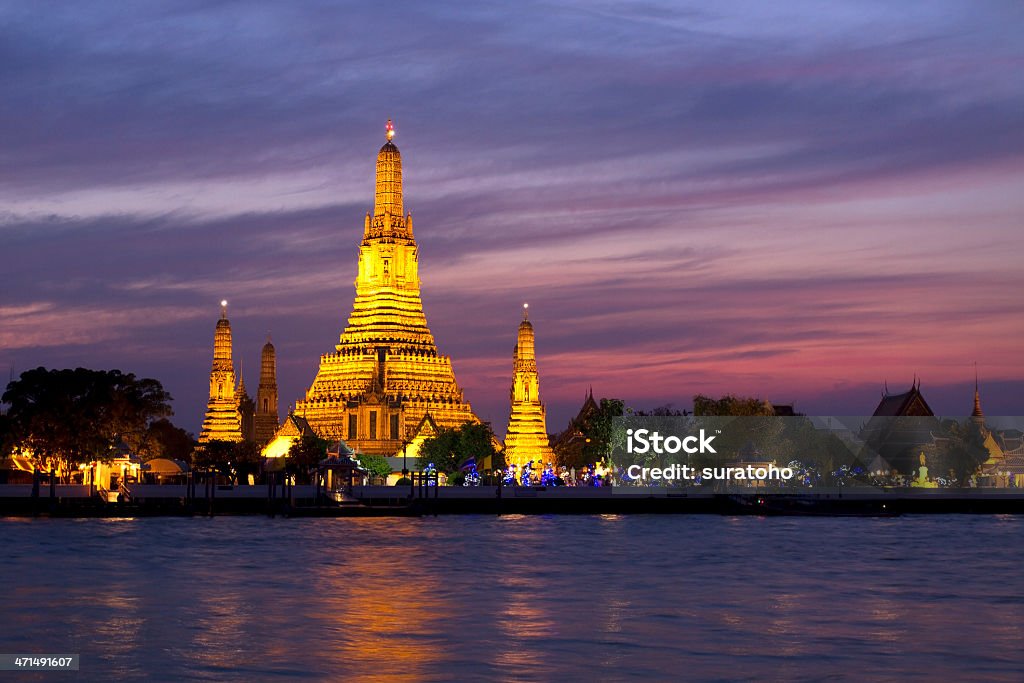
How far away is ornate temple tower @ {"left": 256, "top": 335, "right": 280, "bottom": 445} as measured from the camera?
17375cm

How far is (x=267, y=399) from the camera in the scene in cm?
17738

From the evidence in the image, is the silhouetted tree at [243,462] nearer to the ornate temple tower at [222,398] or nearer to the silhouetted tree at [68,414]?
the ornate temple tower at [222,398]

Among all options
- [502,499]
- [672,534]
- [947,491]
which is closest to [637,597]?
[672,534]

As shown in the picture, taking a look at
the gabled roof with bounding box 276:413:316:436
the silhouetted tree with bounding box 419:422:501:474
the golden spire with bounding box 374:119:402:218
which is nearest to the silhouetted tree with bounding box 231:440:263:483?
the gabled roof with bounding box 276:413:316:436

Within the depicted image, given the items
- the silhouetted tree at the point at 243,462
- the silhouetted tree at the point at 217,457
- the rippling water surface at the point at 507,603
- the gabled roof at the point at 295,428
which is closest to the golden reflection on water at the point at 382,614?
the rippling water surface at the point at 507,603

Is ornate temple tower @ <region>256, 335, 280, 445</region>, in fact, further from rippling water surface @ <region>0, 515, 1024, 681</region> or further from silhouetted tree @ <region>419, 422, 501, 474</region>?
rippling water surface @ <region>0, 515, 1024, 681</region>

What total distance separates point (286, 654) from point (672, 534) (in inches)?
1997

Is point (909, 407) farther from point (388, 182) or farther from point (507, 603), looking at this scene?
point (507, 603)

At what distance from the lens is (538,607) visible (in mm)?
49625

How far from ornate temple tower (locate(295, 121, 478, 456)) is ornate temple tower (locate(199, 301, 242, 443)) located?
8.38 metres

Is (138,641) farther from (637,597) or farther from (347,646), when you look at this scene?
(637,597)

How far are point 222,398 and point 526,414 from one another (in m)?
28.0

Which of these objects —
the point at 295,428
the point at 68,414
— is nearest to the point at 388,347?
the point at 295,428

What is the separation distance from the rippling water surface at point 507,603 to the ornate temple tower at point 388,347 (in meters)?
65.0
